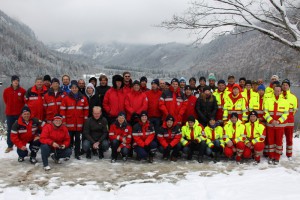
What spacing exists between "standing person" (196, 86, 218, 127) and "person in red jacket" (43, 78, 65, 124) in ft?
12.5

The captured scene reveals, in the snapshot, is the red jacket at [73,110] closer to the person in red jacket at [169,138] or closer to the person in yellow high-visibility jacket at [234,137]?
the person in red jacket at [169,138]

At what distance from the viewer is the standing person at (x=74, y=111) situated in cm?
759

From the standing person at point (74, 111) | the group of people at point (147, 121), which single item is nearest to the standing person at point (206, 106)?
the group of people at point (147, 121)

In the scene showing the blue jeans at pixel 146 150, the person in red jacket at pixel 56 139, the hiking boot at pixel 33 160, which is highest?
the person in red jacket at pixel 56 139

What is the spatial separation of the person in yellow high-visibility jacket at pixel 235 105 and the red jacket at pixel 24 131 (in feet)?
16.6

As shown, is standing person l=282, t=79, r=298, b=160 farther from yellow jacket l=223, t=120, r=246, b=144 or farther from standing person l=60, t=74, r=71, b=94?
standing person l=60, t=74, r=71, b=94

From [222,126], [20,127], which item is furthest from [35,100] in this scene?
[222,126]

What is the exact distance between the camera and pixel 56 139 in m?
7.11

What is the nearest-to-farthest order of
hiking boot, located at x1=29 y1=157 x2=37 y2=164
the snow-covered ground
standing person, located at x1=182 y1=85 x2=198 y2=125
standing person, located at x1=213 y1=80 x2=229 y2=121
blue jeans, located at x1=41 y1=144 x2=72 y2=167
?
the snow-covered ground → blue jeans, located at x1=41 y1=144 x2=72 y2=167 → hiking boot, located at x1=29 y1=157 x2=37 y2=164 → standing person, located at x1=213 y1=80 x2=229 y2=121 → standing person, located at x1=182 y1=85 x2=198 y2=125

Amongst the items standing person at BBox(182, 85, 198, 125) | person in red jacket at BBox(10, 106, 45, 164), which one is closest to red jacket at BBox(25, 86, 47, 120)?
person in red jacket at BBox(10, 106, 45, 164)

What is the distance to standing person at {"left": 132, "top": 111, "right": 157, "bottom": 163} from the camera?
24.5 feet

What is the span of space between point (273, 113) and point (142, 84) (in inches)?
142

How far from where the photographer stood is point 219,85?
27.4 feet

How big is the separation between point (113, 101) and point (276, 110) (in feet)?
14.1
